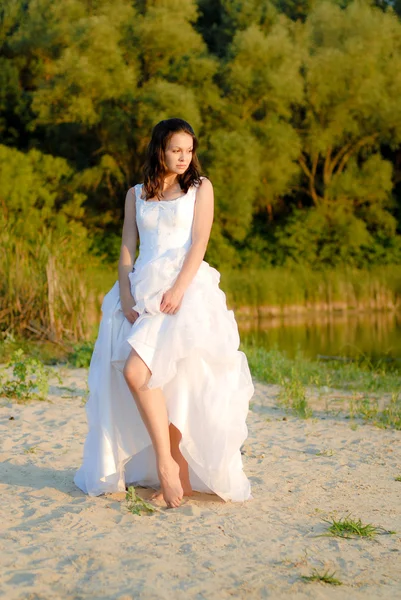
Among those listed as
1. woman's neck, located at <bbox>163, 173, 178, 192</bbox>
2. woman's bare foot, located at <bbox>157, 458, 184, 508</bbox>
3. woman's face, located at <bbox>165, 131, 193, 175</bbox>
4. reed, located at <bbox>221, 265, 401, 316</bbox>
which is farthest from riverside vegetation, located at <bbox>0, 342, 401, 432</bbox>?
reed, located at <bbox>221, 265, 401, 316</bbox>

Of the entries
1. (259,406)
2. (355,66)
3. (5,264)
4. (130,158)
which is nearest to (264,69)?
(355,66)

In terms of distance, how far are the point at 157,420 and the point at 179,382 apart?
8.4 inches

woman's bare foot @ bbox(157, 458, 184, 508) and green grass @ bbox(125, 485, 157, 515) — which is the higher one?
woman's bare foot @ bbox(157, 458, 184, 508)

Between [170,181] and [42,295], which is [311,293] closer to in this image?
[42,295]

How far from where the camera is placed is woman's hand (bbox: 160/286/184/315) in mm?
3918

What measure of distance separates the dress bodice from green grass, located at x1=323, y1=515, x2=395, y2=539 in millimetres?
1462

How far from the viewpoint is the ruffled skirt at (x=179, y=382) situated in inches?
153

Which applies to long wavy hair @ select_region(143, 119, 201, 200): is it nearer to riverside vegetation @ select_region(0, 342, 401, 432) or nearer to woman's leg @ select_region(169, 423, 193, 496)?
woman's leg @ select_region(169, 423, 193, 496)

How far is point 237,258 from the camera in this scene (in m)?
27.5

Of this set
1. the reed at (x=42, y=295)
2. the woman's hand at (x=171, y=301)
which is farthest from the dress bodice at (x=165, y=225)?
the reed at (x=42, y=295)

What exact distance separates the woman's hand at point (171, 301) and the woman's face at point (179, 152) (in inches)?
24.2

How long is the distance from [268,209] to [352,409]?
2363cm

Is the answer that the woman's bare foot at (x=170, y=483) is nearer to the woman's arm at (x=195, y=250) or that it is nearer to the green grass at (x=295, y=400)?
the woman's arm at (x=195, y=250)

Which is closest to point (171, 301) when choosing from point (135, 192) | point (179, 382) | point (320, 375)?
point (179, 382)
